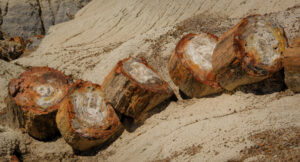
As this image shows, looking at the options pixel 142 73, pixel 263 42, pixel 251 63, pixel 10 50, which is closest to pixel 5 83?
pixel 10 50

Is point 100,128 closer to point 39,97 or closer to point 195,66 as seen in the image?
point 39,97

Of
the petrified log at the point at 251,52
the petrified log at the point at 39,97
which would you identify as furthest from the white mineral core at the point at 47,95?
the petrified log at the point at 251,52

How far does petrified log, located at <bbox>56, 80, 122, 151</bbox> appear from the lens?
3014mm

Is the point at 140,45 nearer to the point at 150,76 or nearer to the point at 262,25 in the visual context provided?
the point at 150,76

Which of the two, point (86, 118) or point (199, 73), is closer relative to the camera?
point (86, 118)

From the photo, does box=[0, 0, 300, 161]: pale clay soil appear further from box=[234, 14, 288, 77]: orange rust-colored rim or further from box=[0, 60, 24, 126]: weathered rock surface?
box=[234, 14, 288, 77]: orange rust-colored rim

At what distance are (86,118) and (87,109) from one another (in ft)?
0.42

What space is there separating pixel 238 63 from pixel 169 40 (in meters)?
1.91

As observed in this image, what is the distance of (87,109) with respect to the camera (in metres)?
3.16

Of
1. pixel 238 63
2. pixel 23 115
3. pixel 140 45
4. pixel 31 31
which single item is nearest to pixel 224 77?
pixel 238 63

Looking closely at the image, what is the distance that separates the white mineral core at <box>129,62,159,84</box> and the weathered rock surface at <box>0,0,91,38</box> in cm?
579

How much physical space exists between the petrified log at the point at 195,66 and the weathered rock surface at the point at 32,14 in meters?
5.91

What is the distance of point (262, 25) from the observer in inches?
118

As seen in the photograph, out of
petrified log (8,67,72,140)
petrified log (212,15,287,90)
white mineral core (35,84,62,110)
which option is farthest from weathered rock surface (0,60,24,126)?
petrified log (212,15,287,90)
